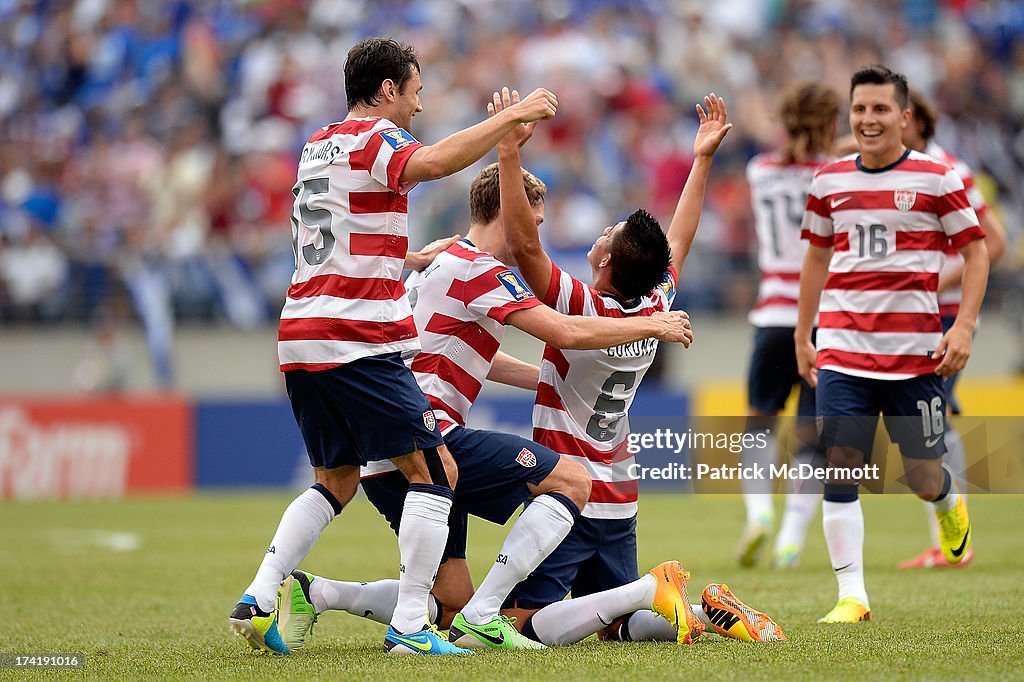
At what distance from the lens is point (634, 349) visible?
18.5 ft

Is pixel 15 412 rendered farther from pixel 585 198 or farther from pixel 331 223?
pixel 331 223

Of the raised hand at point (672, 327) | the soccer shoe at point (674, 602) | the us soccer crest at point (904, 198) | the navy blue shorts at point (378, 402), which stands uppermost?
the us soccer crest at point (904, 198)

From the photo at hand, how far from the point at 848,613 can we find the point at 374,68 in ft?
10.0

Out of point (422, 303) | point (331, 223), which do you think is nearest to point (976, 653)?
point (422, 303)

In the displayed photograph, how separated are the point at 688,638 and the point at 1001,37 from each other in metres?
15.6

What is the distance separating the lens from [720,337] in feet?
52.5

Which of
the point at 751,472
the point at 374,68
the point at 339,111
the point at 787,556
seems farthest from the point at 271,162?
the point at 374,68

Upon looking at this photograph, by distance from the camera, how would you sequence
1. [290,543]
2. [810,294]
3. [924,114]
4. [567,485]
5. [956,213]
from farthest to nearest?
[924,114]
[810,294]
[956,213]
[567,485]
[290,543]

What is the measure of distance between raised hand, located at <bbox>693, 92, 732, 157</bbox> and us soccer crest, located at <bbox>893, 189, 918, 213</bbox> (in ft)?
2.74

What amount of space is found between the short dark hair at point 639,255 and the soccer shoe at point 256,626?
1.90m

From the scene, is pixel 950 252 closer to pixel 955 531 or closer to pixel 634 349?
pixel 955 531

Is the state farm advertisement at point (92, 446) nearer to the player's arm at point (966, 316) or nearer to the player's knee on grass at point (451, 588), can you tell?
the player's knee on grass at point (451, 588)

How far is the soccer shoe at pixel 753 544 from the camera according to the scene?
8.41 meters

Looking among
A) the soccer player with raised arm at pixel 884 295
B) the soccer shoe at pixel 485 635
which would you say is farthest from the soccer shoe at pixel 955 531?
the soccer shoe at pixel 485 635
